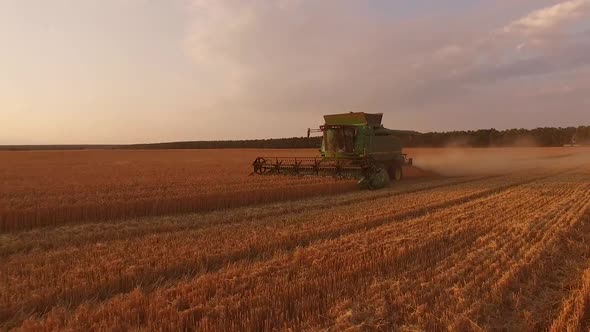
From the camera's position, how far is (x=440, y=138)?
7431 centimetres

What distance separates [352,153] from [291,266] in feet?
40.4

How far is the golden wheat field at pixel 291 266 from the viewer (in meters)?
4.01

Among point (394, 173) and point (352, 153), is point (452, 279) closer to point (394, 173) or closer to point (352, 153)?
point (352, 153)

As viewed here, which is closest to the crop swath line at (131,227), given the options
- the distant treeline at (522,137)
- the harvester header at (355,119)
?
the harvester header at (355,119)

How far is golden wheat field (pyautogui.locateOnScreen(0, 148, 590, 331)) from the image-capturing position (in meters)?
4.01

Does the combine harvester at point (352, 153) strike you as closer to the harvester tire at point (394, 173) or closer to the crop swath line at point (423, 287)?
the harvester tire at point (394, 173)

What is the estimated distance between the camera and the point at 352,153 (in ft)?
57.4

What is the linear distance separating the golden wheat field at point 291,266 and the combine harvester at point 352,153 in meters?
5.10

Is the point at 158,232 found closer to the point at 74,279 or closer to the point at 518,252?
the point at 74,279

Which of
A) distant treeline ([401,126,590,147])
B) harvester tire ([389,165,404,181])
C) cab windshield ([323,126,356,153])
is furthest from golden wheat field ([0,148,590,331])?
distant treeline ([401,126,590,147])

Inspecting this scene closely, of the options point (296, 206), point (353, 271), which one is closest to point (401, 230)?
point (353, 271)

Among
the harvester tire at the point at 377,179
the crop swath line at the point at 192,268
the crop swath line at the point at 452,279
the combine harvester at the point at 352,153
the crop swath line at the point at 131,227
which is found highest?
the combine harvester at the point at 352,153

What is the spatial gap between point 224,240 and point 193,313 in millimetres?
3058

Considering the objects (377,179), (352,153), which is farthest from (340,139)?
(377,179)
